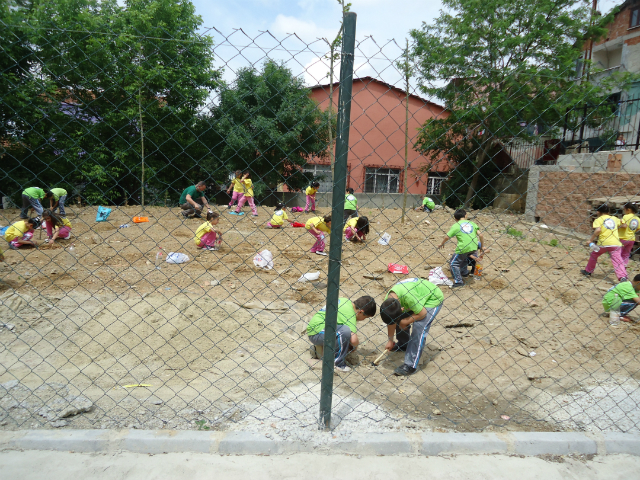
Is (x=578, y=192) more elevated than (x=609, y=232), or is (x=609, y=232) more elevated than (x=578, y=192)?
(x=578, y=192)

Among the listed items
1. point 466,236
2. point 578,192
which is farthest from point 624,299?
point 578,192

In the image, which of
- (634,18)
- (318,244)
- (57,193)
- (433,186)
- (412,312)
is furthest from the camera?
(433,186)

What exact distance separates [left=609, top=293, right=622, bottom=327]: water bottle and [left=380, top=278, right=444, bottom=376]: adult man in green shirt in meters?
2.73

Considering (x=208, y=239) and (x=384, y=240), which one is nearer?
(x=208, y=239)

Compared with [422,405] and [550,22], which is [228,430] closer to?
[422,405]

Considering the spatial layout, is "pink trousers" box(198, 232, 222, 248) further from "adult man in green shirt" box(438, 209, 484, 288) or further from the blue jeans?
the blue jeans

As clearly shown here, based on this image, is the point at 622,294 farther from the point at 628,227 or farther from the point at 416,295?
the point at 416,295

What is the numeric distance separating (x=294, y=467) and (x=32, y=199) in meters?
8.21

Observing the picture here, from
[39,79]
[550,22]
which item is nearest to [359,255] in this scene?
[39,79]

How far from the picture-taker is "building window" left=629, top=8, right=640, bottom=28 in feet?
Result: 50.6

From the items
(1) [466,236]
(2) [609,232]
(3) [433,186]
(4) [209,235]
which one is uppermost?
(3) [433,186]

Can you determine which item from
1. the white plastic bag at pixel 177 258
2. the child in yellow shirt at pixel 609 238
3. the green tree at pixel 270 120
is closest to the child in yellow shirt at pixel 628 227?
the child in yellow shirt at pixel 609 238

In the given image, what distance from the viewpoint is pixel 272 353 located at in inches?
163

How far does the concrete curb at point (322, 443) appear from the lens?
7.30 feet
